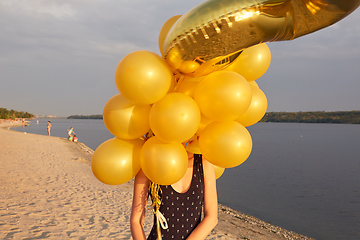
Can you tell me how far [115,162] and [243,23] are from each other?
1.24 metres

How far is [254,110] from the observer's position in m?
1.90

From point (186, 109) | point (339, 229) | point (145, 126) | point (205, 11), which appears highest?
point (205, 11)

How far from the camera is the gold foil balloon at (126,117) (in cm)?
173

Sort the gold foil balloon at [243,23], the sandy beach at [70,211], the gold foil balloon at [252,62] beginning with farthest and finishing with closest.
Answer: the sandy beach at [70,211] → the gold foil balloon at [252,62] → the gold foil balloon at [243,23]

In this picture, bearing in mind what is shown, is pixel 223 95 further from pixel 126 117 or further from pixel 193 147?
pixel 126 117

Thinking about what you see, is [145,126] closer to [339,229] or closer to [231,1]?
[231,1]

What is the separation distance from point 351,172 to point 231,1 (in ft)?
76.8

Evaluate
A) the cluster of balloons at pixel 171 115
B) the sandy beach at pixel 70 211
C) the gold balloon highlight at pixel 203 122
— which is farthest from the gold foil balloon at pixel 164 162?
the sandy beach at pixel 70 211

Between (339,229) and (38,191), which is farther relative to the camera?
(339,229)

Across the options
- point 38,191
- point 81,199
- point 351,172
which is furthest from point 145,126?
point 351,172

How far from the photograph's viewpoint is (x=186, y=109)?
155cm

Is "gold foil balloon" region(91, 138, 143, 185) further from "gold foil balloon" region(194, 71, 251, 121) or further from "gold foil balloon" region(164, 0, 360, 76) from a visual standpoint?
"gold foil balloon" region(164, 0, 360, 76)

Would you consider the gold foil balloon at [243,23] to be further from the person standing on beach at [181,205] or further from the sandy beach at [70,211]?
the sandy beach at [70,211]

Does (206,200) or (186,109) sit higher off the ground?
(186,109)
